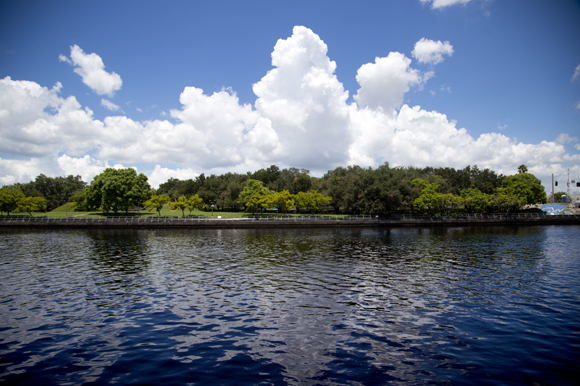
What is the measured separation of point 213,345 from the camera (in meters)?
10.5

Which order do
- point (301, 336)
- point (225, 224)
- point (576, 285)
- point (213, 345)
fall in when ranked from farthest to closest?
point (225, 224)
point (576, 285)
point (301, 336)
point (213, 345)

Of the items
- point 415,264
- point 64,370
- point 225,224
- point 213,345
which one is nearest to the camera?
point 64,370

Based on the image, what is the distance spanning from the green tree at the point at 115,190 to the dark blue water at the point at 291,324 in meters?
65.7

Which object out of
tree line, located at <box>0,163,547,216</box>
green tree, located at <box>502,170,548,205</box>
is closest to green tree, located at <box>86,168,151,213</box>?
tree line, located at <box>0,163,547,216</box>

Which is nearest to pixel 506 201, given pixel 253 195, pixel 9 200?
pixel 253 195

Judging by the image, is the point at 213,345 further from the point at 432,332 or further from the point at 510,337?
the point at 510,337

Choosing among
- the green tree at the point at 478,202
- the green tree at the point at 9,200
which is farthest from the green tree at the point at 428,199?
the green tree at the point at 9,200

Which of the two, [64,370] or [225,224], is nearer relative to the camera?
[64,370]

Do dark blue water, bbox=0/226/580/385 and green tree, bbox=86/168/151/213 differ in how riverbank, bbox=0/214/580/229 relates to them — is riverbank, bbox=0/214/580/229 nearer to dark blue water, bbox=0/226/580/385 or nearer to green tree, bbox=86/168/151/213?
green tree, bbox=86/168/151/213

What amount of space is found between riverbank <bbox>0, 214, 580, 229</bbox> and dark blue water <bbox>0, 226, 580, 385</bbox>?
1829 inches

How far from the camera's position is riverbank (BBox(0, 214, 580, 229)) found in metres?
68.9

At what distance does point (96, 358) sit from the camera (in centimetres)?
962

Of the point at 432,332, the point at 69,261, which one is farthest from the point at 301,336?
the point at 69,261

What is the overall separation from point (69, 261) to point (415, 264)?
31.3 meters
